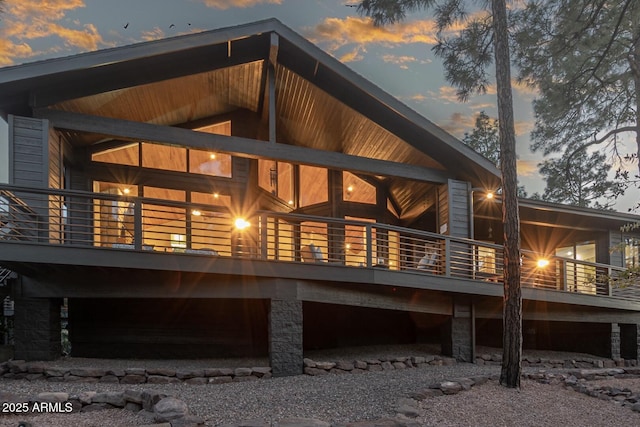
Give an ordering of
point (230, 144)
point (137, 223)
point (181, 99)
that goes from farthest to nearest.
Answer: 1. point (181, 99)
2. point (230, 144)
3. point (137, 223)

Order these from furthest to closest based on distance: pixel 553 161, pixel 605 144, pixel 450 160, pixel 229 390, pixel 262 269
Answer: pixel 553 161 → pixel 605 144 → pixel 450 160 → pixel 262 269 → pixel 229 390

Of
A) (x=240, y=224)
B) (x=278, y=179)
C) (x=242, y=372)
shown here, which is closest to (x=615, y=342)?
(x=278, y=179)

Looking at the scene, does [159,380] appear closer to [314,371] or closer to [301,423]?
[314,371]

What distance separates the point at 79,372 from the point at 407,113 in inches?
313

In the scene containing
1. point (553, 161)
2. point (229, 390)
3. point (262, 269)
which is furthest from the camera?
point (553, 161)

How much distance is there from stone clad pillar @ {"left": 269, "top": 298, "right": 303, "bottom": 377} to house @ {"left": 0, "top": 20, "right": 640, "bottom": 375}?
0.03 metres

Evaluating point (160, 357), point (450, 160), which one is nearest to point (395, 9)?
point (450, 160)

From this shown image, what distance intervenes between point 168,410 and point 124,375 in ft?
8.23

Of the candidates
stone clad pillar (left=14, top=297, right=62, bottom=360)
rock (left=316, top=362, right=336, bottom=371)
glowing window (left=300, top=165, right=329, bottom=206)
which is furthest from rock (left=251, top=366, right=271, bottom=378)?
glowing window (left=300, top=165, right=329, bottom=206)

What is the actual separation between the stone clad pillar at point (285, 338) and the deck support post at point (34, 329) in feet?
12.4

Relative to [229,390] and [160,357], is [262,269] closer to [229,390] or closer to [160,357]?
[229,390]

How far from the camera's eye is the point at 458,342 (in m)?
9.60

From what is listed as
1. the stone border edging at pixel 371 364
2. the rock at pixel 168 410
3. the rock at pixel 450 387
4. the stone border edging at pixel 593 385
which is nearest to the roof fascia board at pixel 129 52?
the rock at pixel 168 410

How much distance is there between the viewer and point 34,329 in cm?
761
